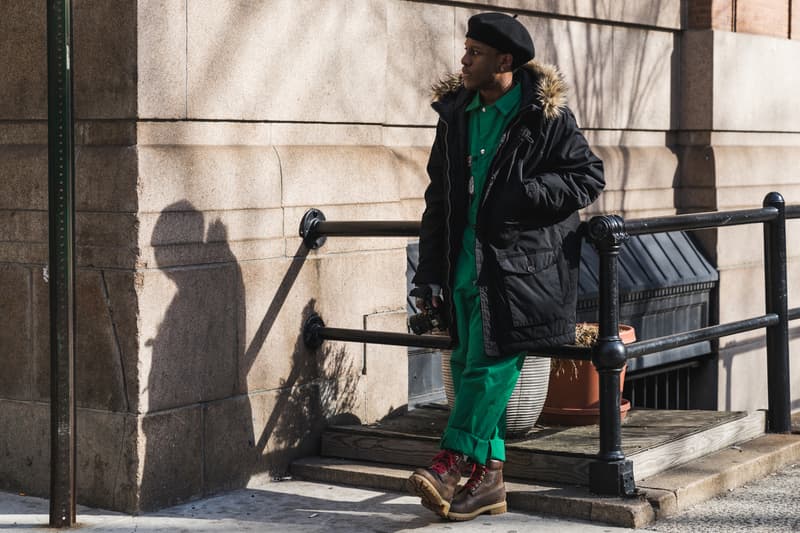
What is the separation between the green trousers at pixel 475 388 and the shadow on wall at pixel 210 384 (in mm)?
1157

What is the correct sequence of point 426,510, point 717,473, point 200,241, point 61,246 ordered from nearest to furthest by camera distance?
point 61,246 → point 426,510 → point 200,241 → point 717,473

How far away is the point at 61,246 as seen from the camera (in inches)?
209

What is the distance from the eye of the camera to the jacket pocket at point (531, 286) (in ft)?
17.7

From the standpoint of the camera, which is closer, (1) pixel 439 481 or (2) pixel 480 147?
(1) pixel 439 481

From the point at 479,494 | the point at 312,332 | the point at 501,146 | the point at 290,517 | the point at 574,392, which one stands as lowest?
the point at 290,517

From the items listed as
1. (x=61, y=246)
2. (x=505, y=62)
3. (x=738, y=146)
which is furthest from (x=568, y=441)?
(x=738, y=146)

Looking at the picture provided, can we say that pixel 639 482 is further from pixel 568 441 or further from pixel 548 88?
pixel 548 88

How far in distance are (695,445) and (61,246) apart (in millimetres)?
3051

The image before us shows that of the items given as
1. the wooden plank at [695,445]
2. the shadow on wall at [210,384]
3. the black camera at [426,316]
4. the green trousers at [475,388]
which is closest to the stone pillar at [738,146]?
the wooden plank at [695,445]

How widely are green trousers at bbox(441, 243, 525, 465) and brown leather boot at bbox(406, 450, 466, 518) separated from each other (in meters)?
0.05

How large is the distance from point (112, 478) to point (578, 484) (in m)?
1.98

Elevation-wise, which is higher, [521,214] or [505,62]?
[505,62]

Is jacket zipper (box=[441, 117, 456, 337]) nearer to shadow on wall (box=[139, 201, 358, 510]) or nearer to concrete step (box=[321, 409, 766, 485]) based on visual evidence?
concrete step (box=[321, 409, 766, 485])

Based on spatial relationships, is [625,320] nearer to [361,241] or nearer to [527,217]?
[361,241]
